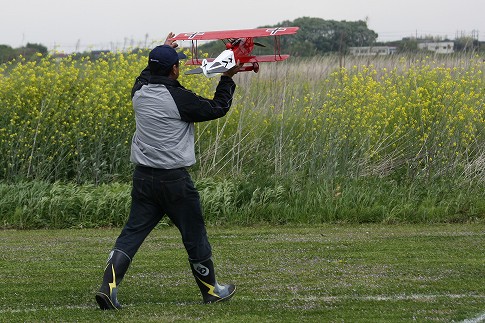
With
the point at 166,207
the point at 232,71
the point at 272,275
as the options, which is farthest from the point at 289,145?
the point at 166,207

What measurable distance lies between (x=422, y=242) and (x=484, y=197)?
9.94ft

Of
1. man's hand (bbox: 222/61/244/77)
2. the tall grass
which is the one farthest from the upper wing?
the tall grass

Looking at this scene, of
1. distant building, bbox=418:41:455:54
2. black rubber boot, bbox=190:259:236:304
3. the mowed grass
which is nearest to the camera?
the mowed grass

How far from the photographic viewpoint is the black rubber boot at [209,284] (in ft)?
24.0

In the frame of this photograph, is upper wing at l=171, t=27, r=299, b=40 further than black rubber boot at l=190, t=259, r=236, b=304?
Yes

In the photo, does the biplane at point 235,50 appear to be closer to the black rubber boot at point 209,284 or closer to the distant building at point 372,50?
the black rubber boot at point 209,284

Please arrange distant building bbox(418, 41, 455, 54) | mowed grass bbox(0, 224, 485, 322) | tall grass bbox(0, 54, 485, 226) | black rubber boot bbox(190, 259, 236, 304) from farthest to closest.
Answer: distant building bbox(418, 41, 455, 54), tall grass bbox(0, 54, 485, 226), black rubber boot bbox(190, 259, 236, 304), mowed grass bbox(0, 224, 485, 322)

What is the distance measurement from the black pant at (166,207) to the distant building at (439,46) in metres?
14.3

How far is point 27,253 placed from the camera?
1027 cm

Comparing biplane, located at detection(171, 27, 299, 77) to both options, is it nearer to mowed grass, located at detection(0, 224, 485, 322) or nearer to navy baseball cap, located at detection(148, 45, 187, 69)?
navy baseball cap, located at detection(148, 45, 187, 69)

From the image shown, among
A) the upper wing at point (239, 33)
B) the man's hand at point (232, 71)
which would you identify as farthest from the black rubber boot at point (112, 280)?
the upper wing at point (239, 33)

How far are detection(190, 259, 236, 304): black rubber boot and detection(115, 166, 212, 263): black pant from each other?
65 millimetres

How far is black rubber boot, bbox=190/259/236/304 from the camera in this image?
24.0 ft

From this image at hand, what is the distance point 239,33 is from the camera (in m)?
8.08
